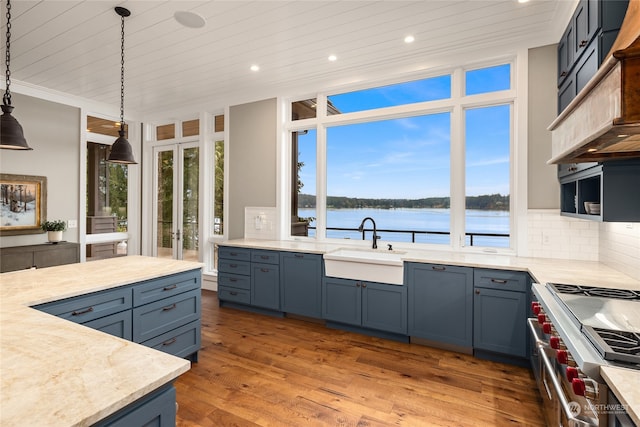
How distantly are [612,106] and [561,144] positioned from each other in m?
0.70

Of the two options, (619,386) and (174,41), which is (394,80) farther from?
(619,386)

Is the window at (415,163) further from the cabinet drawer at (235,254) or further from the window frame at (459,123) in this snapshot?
the cabinet drawer at (235,254)

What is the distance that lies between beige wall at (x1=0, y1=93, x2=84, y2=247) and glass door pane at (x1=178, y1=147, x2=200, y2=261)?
4.81ft

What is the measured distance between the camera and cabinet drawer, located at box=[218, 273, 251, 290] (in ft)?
13.1

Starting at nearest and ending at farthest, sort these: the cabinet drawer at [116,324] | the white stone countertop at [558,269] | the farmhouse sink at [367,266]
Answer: the white stone countertop at [558,269] → the cabinet drawer at [116,324] → the farmhouse sink at [367,266]

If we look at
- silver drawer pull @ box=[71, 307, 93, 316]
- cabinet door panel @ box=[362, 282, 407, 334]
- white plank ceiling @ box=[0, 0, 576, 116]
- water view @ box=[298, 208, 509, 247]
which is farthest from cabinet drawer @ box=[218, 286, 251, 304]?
white plank ceiling @ box=[0, 0, 576, 116]

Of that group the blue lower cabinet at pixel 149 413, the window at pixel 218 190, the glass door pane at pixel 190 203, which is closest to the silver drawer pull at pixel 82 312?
the blue lower cabinet at pixel 149 413

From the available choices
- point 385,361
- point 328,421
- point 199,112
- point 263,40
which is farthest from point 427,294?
point 199,112

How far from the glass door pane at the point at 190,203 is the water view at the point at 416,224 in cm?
201

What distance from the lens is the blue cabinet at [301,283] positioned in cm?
353

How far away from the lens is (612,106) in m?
0.93

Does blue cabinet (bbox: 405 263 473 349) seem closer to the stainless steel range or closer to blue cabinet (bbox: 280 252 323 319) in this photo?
the stainless steel range

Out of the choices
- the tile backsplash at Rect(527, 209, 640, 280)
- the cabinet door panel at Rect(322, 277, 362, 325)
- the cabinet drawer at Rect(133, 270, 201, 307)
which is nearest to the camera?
the cabinet drawer at Rect(133, 270, 201, 307)

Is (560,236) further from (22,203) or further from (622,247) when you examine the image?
(22,203)
